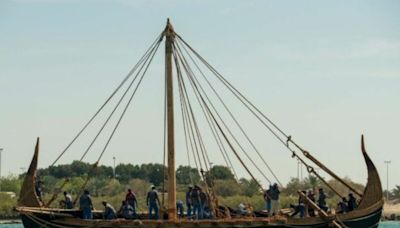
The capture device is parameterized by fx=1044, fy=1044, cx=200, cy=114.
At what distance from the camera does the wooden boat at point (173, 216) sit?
4062 centimetres

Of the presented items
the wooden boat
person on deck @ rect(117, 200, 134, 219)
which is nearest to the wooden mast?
the wooden boat

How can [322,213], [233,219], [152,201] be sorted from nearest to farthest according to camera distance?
1. [322,213]
2. [233,219]
3. [152,201]

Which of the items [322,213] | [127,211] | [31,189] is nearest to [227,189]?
[127,211]

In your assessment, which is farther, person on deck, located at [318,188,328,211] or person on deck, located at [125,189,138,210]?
person on deck, located at [318,188,328,211]

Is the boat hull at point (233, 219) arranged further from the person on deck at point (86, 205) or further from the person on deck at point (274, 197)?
the person on deck at point (274, 197)

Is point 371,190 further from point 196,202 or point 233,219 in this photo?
point 196,202

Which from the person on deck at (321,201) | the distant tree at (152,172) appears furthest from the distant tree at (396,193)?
the person on deck at (321,201)

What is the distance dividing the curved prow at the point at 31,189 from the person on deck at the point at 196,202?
20.8 ft

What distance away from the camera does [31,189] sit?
4191 centimetres

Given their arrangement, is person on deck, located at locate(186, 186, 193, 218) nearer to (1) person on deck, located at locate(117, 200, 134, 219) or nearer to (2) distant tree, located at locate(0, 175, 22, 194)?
(1) person on deck, located at locate(117, 200, 134, 219)

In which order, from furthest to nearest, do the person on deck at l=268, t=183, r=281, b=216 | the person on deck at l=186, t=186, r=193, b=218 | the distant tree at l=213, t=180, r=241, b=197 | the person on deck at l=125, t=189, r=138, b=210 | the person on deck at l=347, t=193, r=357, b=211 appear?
1. the distant tree at l=213, t=180, r=241, b=197
2. the person on deck at l=268, t=183, r=281, b=216
3. the person on deck at l=186, t=186, r=193, b=218
4. the person on deck at l=347, t=193, r=357, b=211
5. the person on deck at l=125, t=189, r=138, b=210

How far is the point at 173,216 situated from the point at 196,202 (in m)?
2.04

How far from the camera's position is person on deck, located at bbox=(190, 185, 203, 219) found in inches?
1703

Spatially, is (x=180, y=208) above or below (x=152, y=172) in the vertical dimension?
below
